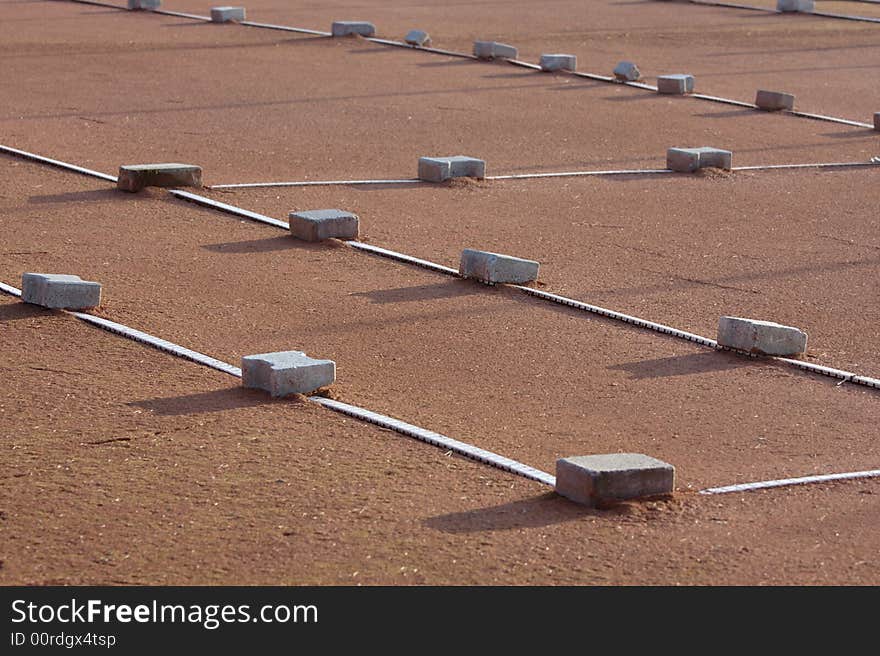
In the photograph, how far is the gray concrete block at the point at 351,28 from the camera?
22.7 meters

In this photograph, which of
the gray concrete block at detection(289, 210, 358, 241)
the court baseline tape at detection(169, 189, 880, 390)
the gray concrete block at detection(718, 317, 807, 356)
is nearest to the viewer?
the court baseline tape at detection(169, 189, 880, 390)

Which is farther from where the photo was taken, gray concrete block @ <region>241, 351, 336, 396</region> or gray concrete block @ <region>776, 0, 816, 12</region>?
gray concrete block @ <region>776, 0, 816, 12</region>

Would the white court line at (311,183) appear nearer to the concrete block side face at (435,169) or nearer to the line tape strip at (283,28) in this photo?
the concrete block side face at (435,169)

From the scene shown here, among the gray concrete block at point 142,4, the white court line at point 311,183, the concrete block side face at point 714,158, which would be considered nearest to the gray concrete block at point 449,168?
the white court line at point 311,183

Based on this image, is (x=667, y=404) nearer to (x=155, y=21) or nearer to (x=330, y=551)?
(x=330, y=551)

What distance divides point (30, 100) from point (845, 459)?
11.3 metres

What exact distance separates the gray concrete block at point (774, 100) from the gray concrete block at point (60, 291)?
11.1 m

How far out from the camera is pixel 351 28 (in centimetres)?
2275

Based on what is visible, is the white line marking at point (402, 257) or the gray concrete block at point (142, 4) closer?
the white line marking at point (402, 257)

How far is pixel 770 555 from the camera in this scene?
541cm

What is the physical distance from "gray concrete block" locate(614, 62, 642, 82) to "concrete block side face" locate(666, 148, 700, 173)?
20.1 ft

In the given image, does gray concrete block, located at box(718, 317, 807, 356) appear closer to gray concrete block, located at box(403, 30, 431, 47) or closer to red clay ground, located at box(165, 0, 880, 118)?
red clay ground, located at box(165, 0, 880, 118)

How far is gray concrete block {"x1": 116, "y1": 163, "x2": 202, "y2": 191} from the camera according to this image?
11305 mm

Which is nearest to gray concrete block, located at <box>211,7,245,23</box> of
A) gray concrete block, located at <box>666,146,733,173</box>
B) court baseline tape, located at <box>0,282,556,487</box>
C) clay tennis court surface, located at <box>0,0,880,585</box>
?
clay tennis court surface, located at <box>0,0,880,585</box>
